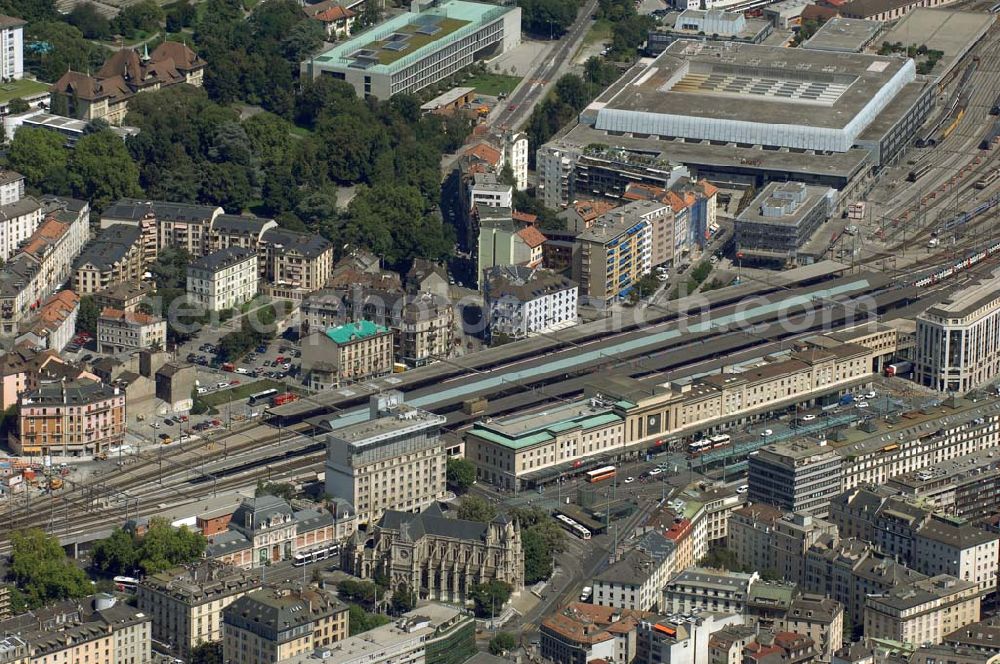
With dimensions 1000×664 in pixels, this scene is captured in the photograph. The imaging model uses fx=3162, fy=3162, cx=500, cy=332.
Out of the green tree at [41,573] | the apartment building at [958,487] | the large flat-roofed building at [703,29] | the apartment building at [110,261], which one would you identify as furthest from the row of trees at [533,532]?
the large flat-roofed building at [703,29]

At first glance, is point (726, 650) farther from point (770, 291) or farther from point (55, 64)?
point (55, 64)

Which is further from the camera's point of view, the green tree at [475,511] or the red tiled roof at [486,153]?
the red tiled roof at [486,153]

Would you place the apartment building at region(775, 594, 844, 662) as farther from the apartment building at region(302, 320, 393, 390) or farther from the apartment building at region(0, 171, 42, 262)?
the apartment building at region(0, 171, 42, 262)

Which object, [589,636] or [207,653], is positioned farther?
[207,653]

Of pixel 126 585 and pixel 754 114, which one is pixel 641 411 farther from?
pixel 754 114

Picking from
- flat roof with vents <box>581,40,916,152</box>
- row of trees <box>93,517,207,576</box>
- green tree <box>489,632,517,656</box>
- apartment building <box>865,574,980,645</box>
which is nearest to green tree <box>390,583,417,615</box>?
green tree <box>489,632,517,656</box>

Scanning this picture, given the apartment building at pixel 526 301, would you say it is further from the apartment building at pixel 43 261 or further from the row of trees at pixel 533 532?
the row of trees at pixel 533 532

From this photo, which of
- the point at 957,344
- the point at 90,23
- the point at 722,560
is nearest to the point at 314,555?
the point at 722,560
